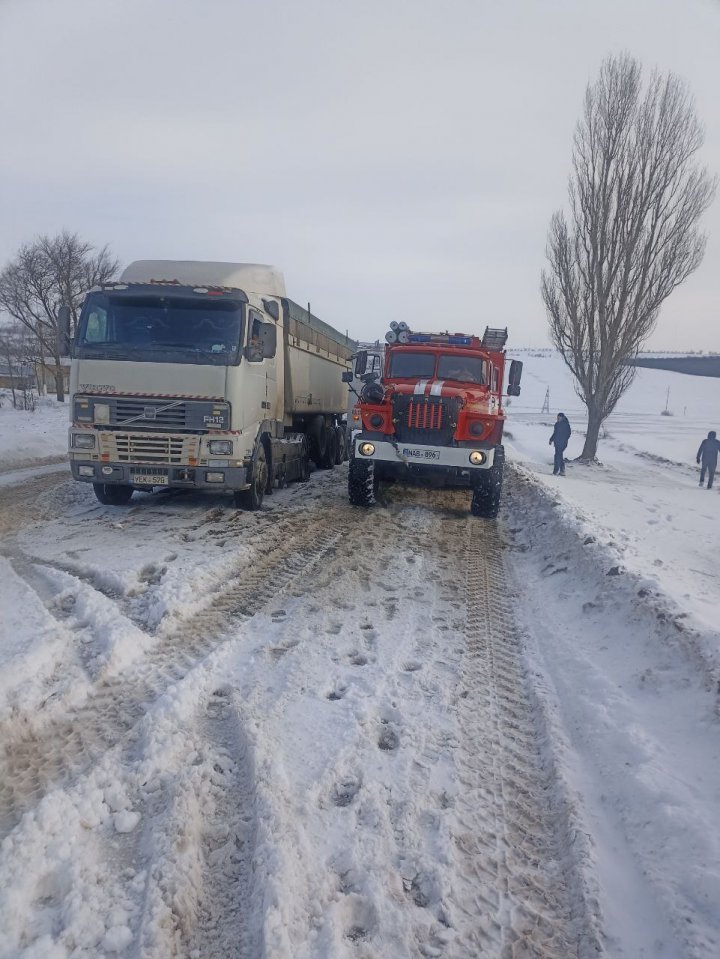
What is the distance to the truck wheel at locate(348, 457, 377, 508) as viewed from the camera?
30.0 ft

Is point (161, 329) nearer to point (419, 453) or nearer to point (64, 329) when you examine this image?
point (64, 329)

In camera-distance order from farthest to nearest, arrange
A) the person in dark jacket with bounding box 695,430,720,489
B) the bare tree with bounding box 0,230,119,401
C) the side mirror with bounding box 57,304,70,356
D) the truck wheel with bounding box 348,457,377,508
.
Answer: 1. the bare tree with bounding box 0,230,119,401
2. the person in dark jacket with bounding box 695,430,720,489
3. the truck wheel with bounding box 348,457,377,508
4. the side mirror with bounding box 57,304,70,356

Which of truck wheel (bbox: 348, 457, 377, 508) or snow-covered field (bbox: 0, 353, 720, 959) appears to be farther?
truck wheel (bbox: 348, 457, 377, 508)

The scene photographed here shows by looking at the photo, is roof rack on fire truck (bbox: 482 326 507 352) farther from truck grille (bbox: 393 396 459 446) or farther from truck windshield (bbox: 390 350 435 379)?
truck grille (bbox: 393 396 459 446)

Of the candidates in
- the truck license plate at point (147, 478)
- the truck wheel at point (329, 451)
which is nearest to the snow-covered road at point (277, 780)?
the truck license plate at point (147, 478)

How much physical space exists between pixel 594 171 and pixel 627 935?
67.9 feet

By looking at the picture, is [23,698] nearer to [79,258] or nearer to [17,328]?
[79,258]

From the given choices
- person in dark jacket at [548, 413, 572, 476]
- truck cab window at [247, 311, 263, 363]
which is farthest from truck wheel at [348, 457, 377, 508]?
person in dark jacket at [548, 413, 572, 476]

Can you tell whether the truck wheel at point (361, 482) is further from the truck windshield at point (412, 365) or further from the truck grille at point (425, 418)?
the truck windshield at point (412, 365)

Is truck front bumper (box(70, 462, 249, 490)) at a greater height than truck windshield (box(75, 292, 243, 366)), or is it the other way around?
truck windshield (box(75, 292, 243, 366))

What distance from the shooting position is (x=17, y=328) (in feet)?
133

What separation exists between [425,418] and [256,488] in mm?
2665

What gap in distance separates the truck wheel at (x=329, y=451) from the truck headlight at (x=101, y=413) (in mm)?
7048

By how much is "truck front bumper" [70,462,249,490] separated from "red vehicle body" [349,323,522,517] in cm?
224
